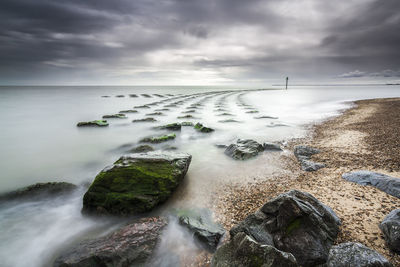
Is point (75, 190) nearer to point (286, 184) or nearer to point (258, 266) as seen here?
point (258, 266)

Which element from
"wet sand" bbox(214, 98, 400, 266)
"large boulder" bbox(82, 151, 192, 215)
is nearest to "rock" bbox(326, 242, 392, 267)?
"wet sand" bbox(214, 98, 400, 266)

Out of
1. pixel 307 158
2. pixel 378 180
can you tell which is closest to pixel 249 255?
pixel 378 180

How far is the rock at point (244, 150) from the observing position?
6.30m

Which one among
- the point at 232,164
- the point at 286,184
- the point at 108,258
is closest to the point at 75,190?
the point at 108,258

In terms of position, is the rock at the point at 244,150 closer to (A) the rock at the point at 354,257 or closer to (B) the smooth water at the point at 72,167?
(B) the smooth water at the point at 72,167

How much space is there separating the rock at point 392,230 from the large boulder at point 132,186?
10.9 feet

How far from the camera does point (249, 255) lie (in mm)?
2199

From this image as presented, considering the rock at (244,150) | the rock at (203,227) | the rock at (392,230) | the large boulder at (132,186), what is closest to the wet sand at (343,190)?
the rock at (392,230)

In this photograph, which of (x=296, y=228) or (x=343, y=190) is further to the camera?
(x=343, y=190)

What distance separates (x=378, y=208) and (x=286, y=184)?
157 cm

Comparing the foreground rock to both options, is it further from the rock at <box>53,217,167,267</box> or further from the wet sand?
the rock at <box>53,217,167,267</box>

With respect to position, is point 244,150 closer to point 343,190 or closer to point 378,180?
point 343,190

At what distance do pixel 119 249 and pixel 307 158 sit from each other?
5305mm

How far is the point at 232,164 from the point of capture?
5.93 metres
